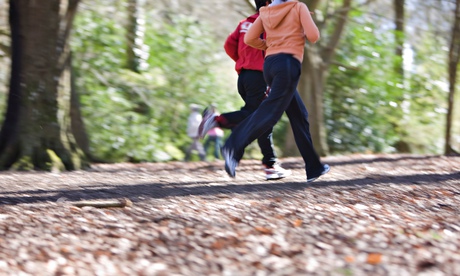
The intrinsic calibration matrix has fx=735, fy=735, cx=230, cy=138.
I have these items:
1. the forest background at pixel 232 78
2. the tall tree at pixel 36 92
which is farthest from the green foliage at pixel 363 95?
the tall tree at pixel 36 92

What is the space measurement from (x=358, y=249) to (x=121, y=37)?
530 inches

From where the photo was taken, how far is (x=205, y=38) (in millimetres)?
19750

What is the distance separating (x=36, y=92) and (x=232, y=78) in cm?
1371

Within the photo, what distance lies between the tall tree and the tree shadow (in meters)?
2.04

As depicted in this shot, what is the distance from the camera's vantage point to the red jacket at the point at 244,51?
7.34 m

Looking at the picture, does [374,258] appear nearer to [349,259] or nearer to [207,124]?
[349,259]

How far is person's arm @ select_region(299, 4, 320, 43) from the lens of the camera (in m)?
6.48

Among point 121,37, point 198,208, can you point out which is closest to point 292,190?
point 198,208

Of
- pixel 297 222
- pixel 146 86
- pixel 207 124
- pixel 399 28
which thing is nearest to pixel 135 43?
pixel 146 86

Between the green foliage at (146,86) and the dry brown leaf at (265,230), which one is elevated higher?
the green foliage at (146,86)

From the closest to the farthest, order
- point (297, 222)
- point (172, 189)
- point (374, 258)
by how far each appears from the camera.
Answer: point (374, 258)
point (297, 222)
point (172, 189)

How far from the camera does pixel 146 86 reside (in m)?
17.6

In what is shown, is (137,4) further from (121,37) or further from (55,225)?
(55,225)

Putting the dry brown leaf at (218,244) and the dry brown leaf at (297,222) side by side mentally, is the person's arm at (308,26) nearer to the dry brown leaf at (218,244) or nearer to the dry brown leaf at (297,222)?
the dry brown leaf at (297,222)
